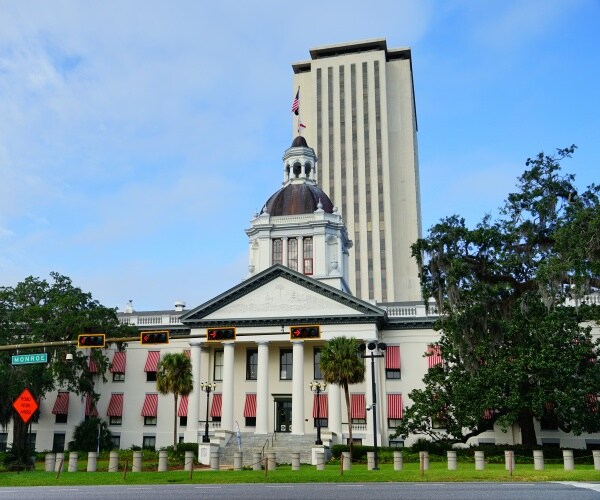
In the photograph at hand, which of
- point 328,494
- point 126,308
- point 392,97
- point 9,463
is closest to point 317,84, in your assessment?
point 392,97

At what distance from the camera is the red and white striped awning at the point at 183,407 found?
173 feet

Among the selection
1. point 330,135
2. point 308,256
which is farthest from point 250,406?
point 330,135

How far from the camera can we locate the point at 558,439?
4728cm

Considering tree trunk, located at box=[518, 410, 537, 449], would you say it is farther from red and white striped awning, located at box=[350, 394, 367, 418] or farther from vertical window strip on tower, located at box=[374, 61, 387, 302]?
vertical window strip on tower, located at box=[374, 61, 387, 302]

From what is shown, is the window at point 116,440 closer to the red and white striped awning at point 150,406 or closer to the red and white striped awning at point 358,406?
the red and white striped awning at point 150,406

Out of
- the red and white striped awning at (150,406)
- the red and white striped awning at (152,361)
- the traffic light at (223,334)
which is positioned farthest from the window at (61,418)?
the traffic light at (223,334)

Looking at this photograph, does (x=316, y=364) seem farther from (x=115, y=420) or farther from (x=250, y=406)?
(x=115, y=420)

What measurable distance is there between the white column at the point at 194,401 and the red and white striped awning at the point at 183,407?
76.8 inches

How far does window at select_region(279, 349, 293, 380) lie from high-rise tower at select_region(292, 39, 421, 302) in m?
45.3

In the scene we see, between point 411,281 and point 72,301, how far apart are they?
61245mm

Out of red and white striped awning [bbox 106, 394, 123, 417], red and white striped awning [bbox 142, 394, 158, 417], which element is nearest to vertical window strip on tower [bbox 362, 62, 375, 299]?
red and white striped awning [bbox 142, 394, 158, 417]

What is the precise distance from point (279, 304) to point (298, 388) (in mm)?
6755

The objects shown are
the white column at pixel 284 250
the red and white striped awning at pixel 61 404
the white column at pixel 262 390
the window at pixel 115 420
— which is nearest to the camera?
the white column at pixel 262 390

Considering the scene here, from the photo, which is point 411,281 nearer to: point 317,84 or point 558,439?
point 317,84
